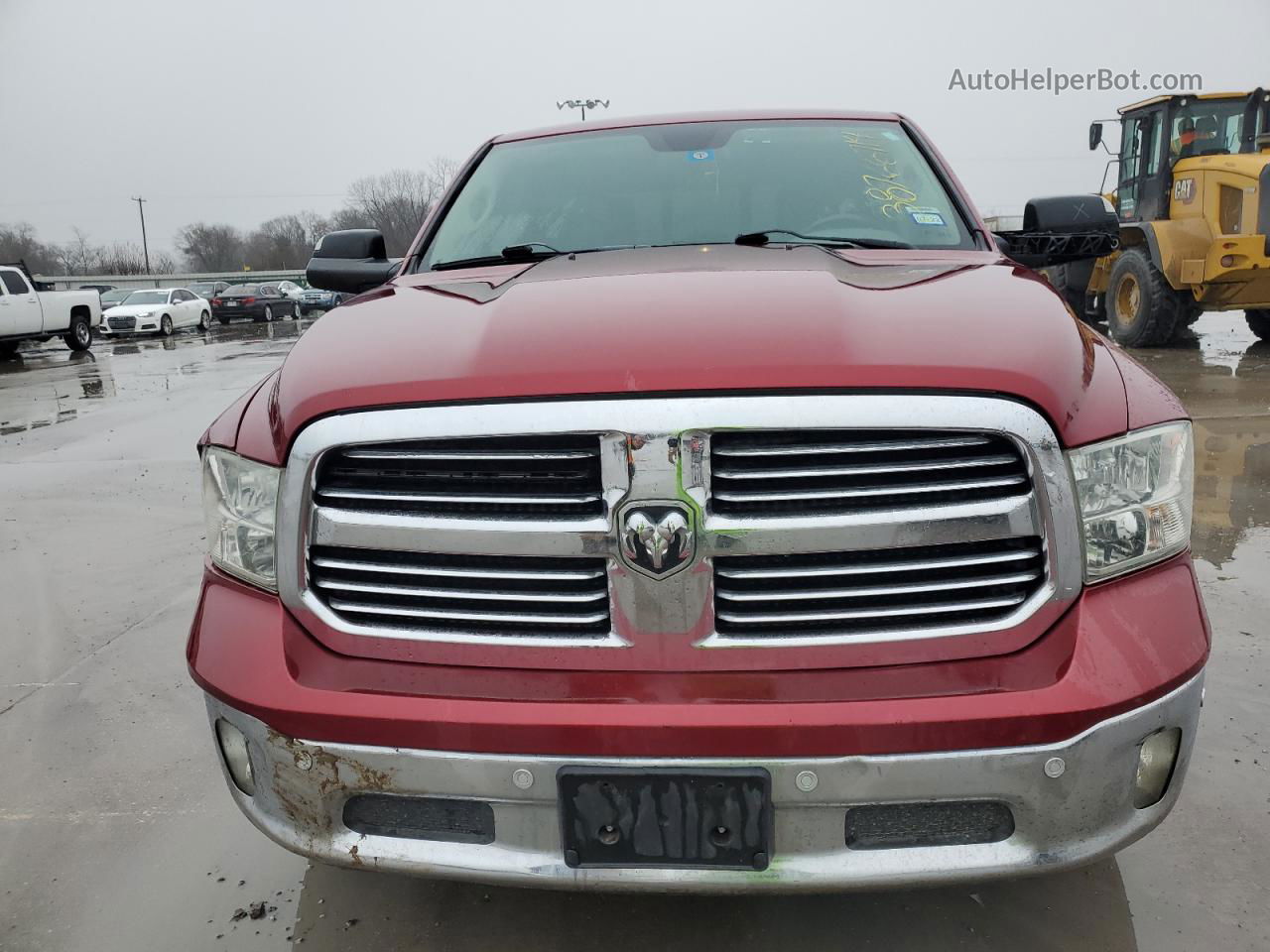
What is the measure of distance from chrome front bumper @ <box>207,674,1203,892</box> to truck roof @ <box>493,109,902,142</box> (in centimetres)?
219

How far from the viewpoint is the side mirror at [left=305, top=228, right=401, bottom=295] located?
3232 mm

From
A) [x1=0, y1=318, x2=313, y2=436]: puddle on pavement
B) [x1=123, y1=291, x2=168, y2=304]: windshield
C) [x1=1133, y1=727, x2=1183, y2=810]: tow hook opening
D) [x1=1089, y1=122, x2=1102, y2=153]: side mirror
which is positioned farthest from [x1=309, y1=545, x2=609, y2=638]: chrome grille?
[x1=123, y1=291, x2=168, y2=304]: windshield

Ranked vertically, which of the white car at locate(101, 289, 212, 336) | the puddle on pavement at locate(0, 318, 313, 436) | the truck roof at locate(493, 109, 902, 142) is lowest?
the puddle on pavement at locate(0, 318, 313, 436)

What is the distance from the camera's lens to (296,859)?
222 cm

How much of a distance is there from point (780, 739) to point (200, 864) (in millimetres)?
1528

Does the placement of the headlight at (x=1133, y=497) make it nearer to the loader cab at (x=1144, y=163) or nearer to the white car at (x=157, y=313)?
the loader cab at (x=1144, y=163)

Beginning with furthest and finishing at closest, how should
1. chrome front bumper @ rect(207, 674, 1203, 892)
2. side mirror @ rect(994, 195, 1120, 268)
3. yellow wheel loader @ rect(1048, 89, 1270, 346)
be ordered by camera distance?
yellow wheel loader @ rect(1048, 89, 1270, 346)
side mirror @ rect(994, 195, 1120, 268)
chrome front bumper @ rect(207, 674, 1203, 892)

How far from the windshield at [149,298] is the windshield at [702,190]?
86.5 ft

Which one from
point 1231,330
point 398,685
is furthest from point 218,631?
point 1231,330

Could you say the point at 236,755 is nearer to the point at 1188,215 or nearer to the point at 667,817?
the point at 667,817

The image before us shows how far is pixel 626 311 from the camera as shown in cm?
167

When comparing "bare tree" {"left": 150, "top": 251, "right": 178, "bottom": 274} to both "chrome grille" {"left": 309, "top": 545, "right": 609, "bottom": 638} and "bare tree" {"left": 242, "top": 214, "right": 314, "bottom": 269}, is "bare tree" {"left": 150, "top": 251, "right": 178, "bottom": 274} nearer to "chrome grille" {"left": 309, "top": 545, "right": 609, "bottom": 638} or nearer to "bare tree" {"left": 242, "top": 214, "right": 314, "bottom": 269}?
"bare tree" {"left": 242, "top": 214, "right": 314, "bottom": 269}

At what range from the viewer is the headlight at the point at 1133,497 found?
60.0 inches

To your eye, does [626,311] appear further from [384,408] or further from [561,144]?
[561,144]
